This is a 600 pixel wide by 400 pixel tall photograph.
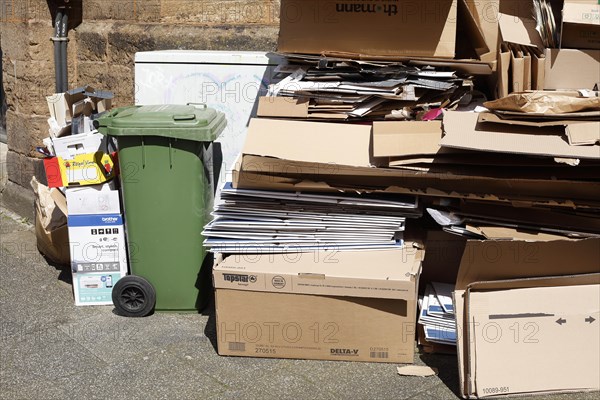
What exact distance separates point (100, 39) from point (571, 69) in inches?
146

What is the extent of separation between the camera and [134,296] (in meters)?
4.81

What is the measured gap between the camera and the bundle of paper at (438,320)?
4250 mm

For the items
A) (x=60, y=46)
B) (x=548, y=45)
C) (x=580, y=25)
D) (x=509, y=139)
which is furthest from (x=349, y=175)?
(x=60, y=46)

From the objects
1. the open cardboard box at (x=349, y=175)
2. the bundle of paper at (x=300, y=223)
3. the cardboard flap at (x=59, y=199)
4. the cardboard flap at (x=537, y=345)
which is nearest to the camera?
the cardboard flap at (x=537, y=345)

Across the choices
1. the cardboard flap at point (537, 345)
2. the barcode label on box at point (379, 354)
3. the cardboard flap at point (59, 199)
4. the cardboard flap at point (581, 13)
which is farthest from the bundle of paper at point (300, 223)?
the cardboard flap at point (581, 13)

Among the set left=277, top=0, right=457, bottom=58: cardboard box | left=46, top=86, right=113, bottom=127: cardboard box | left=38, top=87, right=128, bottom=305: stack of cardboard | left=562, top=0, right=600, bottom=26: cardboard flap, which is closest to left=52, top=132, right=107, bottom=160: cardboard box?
left=38, top=87, right=128, bottom=305: stack of cardboard

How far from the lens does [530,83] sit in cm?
486

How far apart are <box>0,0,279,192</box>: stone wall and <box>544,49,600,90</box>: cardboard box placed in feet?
6.74

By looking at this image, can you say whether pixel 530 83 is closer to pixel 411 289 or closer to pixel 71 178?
pixel 411 289

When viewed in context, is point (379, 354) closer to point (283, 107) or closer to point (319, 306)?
point (319, 306)

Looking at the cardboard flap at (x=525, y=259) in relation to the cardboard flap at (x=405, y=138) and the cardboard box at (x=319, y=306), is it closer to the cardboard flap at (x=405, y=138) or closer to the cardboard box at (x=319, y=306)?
the cardboard box at (x=319, y=306)

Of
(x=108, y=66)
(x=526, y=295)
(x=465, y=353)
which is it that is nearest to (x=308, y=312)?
(x=465, y=353)

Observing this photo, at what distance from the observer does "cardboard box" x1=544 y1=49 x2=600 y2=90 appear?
4984 mm

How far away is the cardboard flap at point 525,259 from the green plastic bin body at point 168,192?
1.61 m
